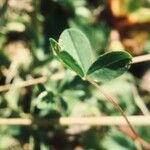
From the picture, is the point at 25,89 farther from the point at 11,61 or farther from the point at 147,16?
the point at 147,16

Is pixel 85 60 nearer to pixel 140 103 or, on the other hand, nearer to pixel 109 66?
pixel 109 66

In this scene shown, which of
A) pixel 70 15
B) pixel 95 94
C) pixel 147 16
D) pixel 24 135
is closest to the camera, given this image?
pixel 24 135

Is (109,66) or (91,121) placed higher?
(109,66)

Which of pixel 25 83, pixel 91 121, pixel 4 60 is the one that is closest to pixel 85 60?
pixel 91 121

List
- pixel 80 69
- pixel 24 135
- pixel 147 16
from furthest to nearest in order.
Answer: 1. pixel 147 16
2. pixel 24 135
3. pixel 80 69

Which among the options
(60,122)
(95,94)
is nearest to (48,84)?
(60,122)
